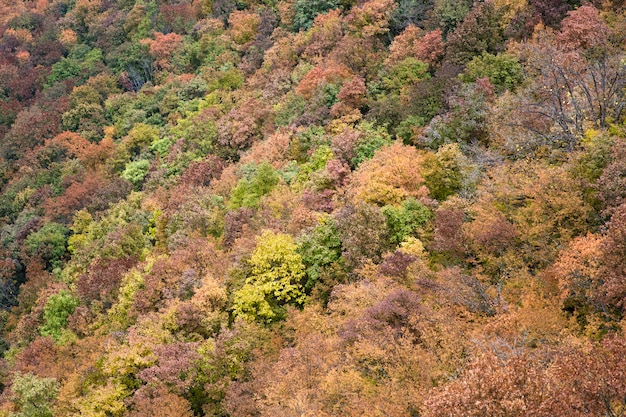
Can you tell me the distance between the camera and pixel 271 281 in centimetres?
4316

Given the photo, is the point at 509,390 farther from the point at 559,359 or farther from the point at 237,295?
the point at 237,295

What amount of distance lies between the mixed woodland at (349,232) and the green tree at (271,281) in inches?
6.6

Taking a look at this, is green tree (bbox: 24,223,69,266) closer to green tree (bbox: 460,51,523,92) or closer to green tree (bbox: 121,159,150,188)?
green tree (bbox: 121,159,150,188)

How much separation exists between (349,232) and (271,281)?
269 inches

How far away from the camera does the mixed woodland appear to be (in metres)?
28.0

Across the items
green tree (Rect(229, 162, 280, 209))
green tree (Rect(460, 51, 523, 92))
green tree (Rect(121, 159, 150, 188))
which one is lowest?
green tree (Rect(121, 159, 150, 188))

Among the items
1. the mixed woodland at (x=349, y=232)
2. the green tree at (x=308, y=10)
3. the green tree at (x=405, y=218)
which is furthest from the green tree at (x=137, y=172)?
the green tree at (x=405, y=218)

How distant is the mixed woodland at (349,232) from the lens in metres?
28.0

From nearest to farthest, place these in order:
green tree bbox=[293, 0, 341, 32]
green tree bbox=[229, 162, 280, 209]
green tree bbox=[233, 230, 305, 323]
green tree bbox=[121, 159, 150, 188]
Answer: green tree bbox=[233, 230, 305, 323] → green tree bbox=[229, 162, 280, 209] → green tree bbox=[121, 159, 150, 188] → green tree bbox=[293, 0, 341, 32]

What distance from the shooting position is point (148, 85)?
105750 millimetres

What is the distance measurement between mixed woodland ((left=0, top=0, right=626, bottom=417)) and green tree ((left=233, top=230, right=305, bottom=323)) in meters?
0.17

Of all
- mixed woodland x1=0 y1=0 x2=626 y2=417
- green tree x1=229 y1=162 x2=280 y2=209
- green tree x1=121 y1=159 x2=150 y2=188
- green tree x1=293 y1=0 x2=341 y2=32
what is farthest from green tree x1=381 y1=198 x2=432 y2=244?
green tree x1=121 y1=159 x2=150 y2=188

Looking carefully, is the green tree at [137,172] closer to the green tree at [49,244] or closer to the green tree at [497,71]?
the green tree at [49,244]

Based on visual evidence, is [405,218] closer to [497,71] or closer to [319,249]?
[319,249]
